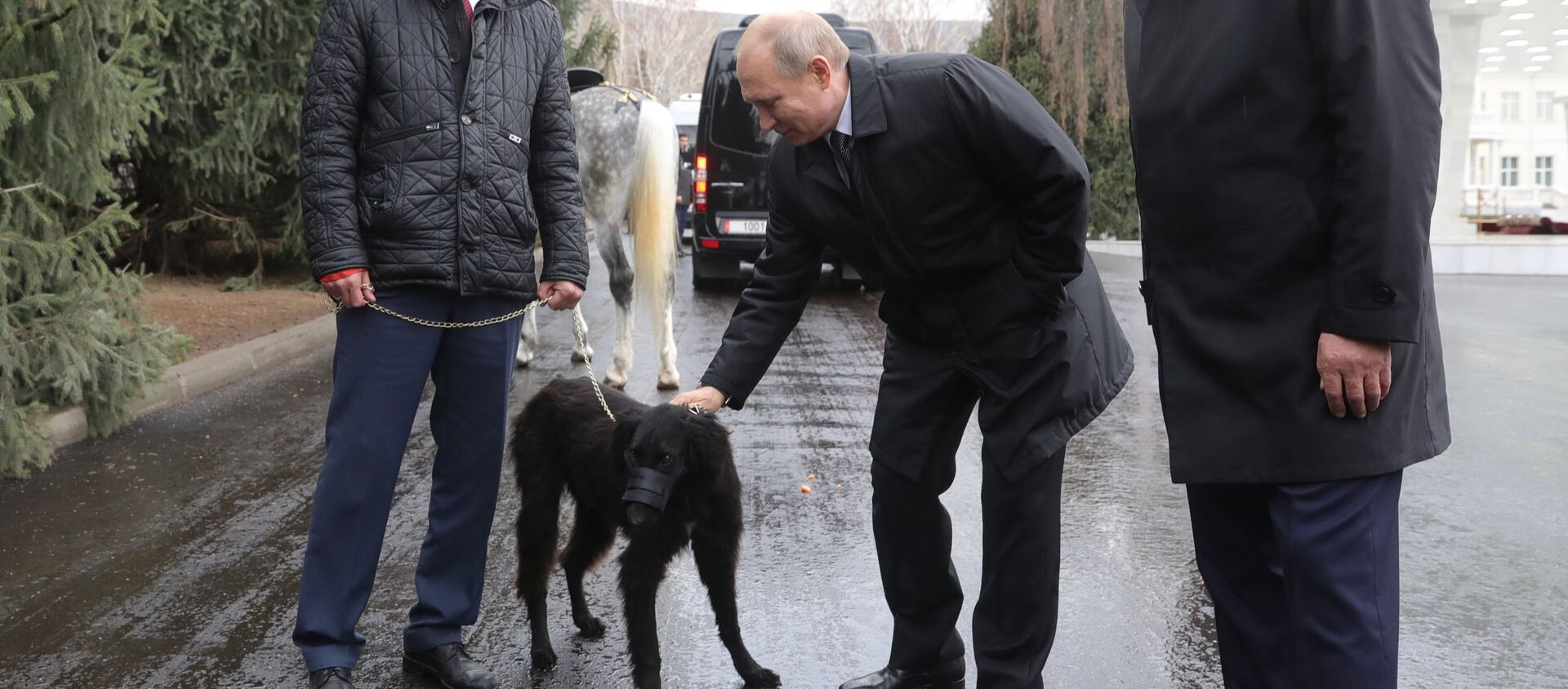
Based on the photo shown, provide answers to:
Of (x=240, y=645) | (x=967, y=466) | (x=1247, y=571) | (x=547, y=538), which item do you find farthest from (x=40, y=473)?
(x=1247, y=571)

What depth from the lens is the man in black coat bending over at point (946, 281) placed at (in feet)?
10.6

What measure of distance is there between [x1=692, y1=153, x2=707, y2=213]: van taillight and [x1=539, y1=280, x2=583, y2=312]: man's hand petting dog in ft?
36.7

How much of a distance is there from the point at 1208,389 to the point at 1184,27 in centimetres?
69

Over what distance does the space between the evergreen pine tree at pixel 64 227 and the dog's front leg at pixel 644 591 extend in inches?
155

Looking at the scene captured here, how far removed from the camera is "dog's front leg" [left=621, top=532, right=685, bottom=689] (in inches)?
142

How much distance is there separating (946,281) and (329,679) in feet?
6.38

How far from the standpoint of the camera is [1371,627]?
246cm

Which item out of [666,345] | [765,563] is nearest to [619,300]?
[666,345]

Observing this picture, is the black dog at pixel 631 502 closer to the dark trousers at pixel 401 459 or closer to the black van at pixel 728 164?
the dark trousers at pixel 401 459

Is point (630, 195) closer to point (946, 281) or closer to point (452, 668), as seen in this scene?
point (452, 668)

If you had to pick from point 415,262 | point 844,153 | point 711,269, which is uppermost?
point 844,153

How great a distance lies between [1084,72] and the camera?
76.5 ft

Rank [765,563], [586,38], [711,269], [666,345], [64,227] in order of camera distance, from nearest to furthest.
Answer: [765,563] → [64,227] → [666,345] → [711,269] → [586,38]

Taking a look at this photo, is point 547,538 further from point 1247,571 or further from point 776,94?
point 1247,571
